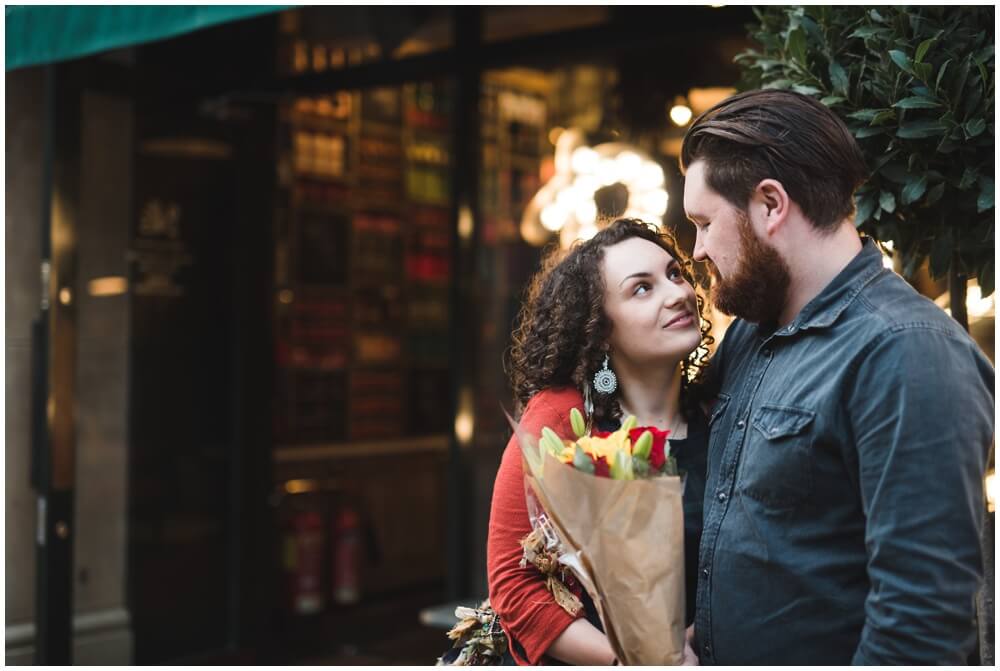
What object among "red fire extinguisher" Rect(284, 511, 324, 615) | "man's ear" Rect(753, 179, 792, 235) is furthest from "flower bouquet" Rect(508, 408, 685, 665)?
"red fire extinguisher" Rect(284, 511, 324, 615)

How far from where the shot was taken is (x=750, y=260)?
1994 mm

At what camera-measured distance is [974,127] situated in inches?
87.7

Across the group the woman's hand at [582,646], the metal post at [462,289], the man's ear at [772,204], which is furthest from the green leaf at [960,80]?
the metal post at [462,289]

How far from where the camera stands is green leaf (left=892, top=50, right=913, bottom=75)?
2252 millimetres

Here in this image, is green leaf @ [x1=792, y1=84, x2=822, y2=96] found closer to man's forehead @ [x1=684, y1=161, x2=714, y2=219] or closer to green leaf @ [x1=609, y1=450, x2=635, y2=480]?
man's forehead @ [x1=684, y1=161, x2=714, y2=219]

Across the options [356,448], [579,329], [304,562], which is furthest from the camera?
[356,448]

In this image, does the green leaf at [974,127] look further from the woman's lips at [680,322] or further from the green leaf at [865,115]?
the woman's lips at [680,322]

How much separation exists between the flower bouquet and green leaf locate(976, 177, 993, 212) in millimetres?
921

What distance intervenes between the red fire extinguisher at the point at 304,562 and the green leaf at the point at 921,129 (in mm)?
5021

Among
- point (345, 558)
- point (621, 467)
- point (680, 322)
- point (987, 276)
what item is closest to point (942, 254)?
point (987, 276)

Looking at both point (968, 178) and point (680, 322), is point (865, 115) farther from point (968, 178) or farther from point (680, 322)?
point (680, 322)

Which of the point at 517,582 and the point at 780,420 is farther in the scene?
the point at 517,582

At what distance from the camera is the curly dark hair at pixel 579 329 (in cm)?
231

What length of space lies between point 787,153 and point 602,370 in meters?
0.63
